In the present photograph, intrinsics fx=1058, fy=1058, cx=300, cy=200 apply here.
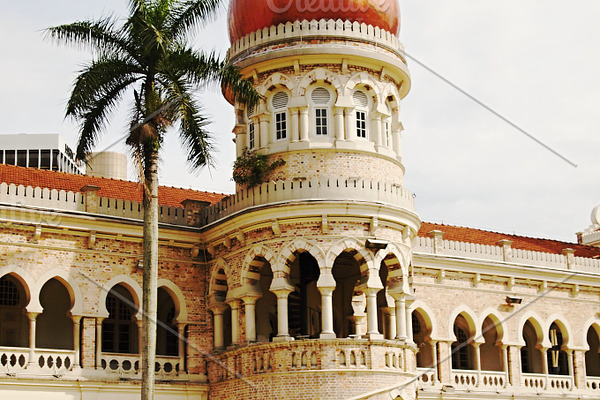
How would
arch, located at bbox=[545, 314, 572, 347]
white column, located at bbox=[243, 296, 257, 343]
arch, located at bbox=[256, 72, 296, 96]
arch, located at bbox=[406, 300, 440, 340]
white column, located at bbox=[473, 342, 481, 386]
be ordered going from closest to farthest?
white column, located at bbox=[243, 296, 257, 343] → arch, located at bbox=[256, 72, 296, 96] → arch, located at bbox=[406, 300, 440, 340] → white column, located at bbox=[473, 342, 481, 386] → arch, located at bbox=[545, 314, 572, 347]

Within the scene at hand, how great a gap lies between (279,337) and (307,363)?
1.04 m

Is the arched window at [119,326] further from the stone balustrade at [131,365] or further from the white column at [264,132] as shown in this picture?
the white column at [264,132]

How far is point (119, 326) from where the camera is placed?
1171 inches

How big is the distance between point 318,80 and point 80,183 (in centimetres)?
807

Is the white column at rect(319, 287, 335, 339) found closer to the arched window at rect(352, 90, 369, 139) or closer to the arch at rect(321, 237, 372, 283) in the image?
the arch at rect(321, 237, 372, 283)

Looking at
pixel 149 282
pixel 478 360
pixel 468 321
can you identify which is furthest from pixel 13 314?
pixel 478 360

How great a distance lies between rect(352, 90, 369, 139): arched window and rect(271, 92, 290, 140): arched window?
1.92m

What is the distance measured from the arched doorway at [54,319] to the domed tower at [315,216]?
13.3ft

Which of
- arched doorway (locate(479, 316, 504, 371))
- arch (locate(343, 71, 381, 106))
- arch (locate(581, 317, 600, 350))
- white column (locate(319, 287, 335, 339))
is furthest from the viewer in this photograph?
arch (locate(581, 317, 600, 350))

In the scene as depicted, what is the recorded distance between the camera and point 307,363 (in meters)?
26.6

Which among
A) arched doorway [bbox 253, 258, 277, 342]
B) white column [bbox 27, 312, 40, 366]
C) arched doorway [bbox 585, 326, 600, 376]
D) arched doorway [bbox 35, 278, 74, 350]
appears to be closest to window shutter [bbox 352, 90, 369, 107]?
arched doorway [bbox 253, 258, 277, 342]

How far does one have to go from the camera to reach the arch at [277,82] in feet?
95.9

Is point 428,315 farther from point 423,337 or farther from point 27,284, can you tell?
point 27,284

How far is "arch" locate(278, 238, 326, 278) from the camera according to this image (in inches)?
1072
